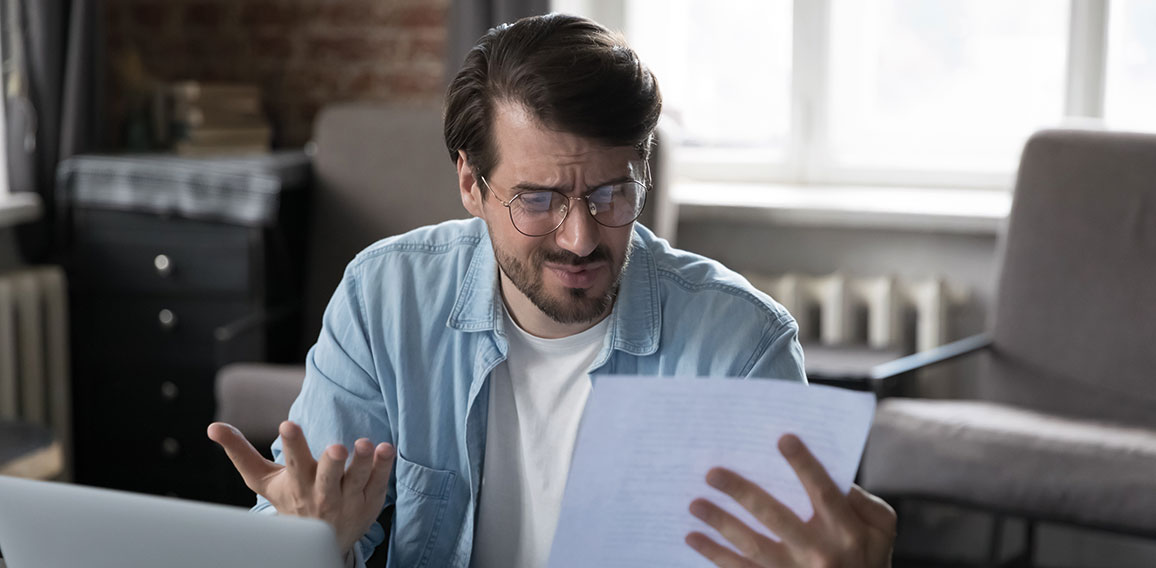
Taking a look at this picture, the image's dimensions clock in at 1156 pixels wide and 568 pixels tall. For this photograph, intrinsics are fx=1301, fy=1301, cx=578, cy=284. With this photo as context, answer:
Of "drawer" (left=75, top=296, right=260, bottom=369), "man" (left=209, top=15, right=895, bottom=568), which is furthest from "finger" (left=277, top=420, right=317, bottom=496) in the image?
"drawer" (left=75, top=296, right=260, bottom=369)

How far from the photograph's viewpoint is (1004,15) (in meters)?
3.35

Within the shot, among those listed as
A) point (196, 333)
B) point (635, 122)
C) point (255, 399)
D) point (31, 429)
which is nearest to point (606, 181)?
point (635, 122)

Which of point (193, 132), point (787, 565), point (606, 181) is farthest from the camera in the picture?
point (193, 132)

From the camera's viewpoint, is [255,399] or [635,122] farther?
[255,399]

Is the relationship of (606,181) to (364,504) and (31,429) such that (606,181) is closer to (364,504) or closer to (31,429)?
(364,504)

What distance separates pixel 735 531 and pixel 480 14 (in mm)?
2482

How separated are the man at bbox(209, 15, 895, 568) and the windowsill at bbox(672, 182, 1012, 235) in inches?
71.0

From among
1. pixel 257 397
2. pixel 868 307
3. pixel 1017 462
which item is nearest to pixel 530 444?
pixel 1017 462

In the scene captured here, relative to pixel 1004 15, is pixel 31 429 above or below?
below

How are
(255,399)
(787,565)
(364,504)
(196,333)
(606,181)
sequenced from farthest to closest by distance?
(196,333) < (255,399) < (606,181) < (364,504) < (787,565)

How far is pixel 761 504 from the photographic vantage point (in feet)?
3.35

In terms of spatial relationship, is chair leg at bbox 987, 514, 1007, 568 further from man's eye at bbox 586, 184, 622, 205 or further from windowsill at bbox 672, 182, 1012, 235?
man's eye at bbox 586, 184, 622, 205

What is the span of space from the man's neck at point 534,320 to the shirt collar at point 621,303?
0.02 m

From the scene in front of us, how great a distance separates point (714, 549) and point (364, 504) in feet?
1.08
